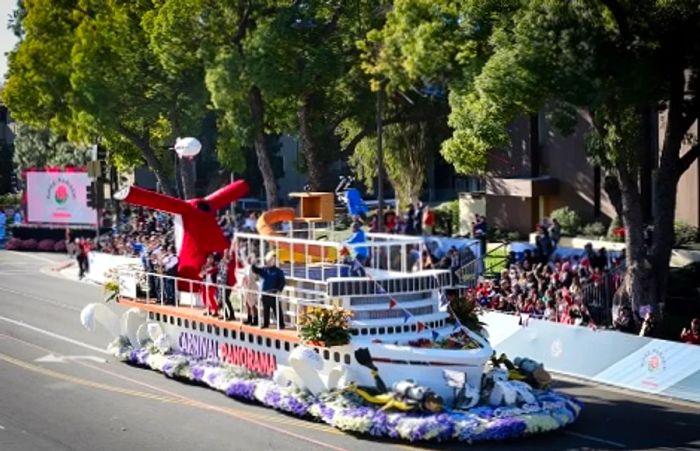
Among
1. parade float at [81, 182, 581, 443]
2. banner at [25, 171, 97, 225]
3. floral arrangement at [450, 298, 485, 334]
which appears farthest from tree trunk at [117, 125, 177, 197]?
floral arrangement at [450, 298, 485, 334]

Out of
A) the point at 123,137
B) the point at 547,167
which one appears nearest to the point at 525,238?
the point at 547,167

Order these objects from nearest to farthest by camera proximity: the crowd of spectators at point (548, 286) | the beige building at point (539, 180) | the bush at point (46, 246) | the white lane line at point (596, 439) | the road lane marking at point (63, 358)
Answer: the white lane line at point (596, 439)
the crowd of spectators at point (548, 286)
the road lane marking at point (63, 358)
the beige building at point (539, 180)
the bush at point (46, 246)

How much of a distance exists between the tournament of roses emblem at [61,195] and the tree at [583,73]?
32017mm

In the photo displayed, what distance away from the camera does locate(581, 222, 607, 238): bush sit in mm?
42469

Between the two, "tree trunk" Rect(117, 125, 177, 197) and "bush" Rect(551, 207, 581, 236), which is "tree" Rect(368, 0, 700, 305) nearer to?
"bush" Rect(551, 207, 581, 236)

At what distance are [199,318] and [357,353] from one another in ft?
19.6

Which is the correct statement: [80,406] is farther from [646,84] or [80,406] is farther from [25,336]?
[646,84]

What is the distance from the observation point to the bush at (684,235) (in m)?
39.2

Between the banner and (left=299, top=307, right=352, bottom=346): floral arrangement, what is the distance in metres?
41.2

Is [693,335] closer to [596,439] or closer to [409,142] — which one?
[596,439]

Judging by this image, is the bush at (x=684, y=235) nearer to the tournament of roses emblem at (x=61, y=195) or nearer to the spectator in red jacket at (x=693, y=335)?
the spectator in red jacket at (x=693, y=335)

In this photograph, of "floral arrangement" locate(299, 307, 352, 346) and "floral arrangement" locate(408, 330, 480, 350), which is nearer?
"floral arrangement" locate(299, 307, 352, 346)

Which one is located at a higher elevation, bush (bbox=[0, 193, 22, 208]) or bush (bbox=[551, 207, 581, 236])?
bush (bbox=[0, 193, 22, 208])

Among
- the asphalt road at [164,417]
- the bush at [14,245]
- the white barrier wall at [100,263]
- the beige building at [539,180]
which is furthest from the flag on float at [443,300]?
the bush at [14,245]
